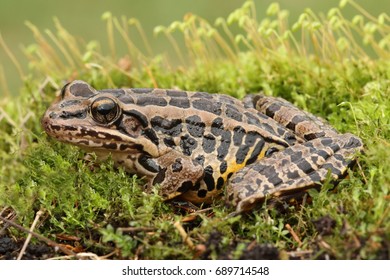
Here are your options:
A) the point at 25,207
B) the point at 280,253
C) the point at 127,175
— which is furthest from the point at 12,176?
the point at 280,253

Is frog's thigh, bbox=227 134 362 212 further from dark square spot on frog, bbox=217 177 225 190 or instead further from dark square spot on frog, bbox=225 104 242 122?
dark square spot on frog, bbox=225 104 242 122

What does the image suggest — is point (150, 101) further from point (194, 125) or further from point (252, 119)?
point (252, 119)

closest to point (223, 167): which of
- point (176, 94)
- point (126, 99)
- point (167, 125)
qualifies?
point (167, 125)

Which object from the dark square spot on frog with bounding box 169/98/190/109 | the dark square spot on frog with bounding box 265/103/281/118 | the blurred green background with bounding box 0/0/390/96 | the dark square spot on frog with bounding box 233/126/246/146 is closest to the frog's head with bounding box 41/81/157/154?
the dark square spot on frog with bounding box 169/98/190/109

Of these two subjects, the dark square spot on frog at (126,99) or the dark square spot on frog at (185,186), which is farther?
the dark square spot on frog at (126,99)

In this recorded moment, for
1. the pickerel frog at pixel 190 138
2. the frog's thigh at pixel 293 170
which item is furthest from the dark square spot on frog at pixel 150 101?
the frog's thigh at pixel 293 170

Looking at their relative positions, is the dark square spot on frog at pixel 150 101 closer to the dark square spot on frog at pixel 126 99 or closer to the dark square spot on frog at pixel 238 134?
the dark square spot on frog at pixel 126 99
